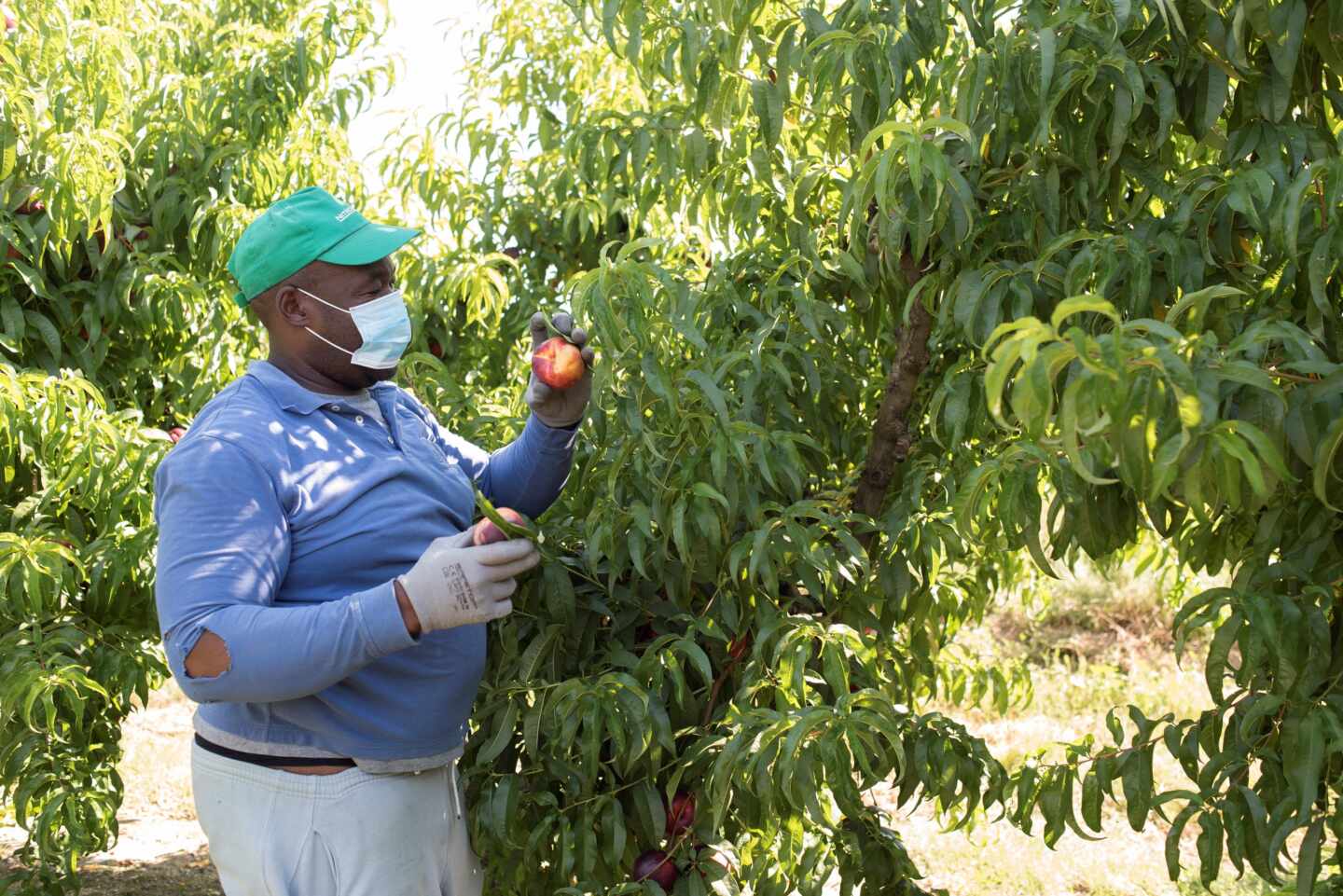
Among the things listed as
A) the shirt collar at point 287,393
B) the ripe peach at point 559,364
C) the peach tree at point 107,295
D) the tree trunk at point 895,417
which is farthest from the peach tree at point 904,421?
the peach tree at point 107,295

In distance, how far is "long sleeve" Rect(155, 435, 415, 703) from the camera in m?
1.98

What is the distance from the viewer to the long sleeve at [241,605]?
1984 mm

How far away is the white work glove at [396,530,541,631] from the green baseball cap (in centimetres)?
55

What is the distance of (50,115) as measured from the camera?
318 cm

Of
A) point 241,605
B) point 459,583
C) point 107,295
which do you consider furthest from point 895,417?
point 107,295

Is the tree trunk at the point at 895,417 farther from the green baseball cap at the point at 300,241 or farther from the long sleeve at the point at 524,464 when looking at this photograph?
the green baseball cap at the point at 300,241

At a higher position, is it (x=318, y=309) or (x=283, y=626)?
(x=318, y=309)

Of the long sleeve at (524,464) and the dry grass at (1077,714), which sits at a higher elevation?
the long sleeve at (524,464)

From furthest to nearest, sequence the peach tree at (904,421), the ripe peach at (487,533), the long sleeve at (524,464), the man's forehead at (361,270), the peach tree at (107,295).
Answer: the peach tree at (107,295)
the long sleeve at (524,464)
the man's forehead at (361,270)
the ripe peach at (487,533)
the peach tree at (904,421)

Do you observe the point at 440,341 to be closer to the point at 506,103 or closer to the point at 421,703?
the point at 506,103

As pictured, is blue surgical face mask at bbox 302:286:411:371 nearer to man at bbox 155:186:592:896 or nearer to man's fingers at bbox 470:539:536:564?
man at bbox 155:186:592:896

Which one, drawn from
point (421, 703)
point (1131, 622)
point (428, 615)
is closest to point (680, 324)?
point (428, 615)

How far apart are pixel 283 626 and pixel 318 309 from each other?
0.58 m

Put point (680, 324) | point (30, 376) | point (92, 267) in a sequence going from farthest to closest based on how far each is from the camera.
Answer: point (92, 267) < point (30, 376) < point (680, 324)
